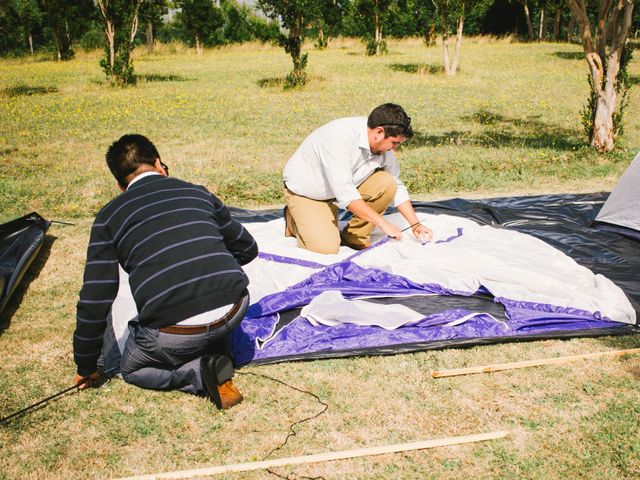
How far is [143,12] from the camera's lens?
67.7ft

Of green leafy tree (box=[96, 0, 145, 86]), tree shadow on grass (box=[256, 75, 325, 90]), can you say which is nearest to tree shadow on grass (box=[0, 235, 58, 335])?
tree shadow on grass (box=[256, 75, 325, 90])

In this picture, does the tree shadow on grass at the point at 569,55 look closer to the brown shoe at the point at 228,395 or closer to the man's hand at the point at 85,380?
the brown shoe at the point at 228,395

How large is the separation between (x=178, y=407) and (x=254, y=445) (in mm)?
562

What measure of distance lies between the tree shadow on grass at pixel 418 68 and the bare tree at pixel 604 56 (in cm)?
1194

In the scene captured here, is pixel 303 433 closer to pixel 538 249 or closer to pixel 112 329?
pixel 112 329

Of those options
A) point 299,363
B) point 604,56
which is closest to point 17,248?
point 299,363

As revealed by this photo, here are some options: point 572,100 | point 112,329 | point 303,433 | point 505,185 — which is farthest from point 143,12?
point 303,433

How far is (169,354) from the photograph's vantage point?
309 centimetres

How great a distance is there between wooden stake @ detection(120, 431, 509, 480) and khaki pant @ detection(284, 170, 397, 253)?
2349 millimetres

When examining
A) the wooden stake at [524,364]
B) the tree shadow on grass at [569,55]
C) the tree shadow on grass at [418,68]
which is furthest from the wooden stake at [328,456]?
the tree shadow on grass at [569,55]

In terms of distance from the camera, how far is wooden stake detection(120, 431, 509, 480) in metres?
2.72

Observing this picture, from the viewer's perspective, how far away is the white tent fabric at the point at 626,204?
17.6 feet

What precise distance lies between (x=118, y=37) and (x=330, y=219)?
1626 centimetres

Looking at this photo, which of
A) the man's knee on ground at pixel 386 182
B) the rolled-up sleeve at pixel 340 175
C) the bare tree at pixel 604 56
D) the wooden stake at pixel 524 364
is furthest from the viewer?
the bare tree at pixel 604 56
